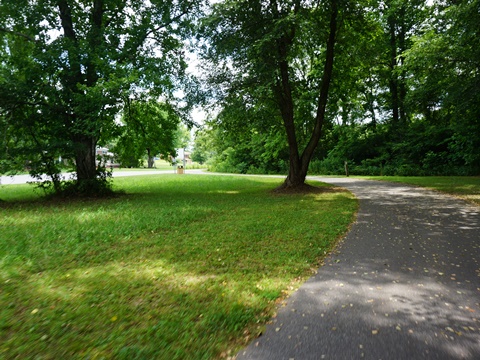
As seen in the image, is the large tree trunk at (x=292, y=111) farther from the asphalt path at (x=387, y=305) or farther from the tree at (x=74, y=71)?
the asphalt path at (x=387, y=305)

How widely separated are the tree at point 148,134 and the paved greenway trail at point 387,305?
10.7 metres

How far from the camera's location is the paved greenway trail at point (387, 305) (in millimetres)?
2623

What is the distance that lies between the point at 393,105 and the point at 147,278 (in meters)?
31.8

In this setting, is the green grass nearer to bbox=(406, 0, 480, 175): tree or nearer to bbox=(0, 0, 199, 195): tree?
bbox=(0, 0, 199, 195): tree

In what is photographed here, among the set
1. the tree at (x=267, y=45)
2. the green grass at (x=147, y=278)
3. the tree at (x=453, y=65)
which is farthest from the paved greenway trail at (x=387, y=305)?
the tree at (x=453, y=65)

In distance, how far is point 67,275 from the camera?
14.1ft

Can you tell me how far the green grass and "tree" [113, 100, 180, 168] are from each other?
19.5 ft

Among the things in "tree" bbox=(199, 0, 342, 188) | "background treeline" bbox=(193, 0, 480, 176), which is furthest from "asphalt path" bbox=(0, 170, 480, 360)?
"background treeline" bbox=(193, 0, 480, 176)

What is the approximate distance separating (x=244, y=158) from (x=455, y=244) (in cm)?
3632

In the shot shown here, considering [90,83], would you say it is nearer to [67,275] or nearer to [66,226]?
[66,226]

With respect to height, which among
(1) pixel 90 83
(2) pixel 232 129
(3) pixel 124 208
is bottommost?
(3) pixel 124 208

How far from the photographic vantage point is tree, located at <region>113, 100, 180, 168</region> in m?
13.5

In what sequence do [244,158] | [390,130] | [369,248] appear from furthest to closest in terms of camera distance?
[244,158], [390,130], [369,248]

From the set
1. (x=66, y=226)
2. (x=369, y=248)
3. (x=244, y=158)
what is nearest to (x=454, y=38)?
(x=369, y=248)
